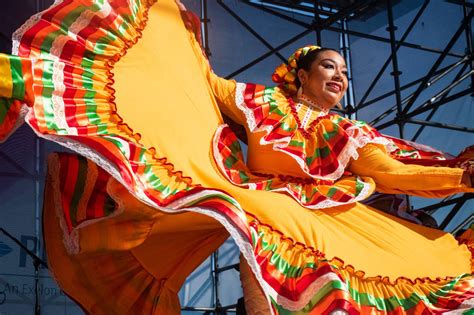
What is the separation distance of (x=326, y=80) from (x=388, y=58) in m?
2.98

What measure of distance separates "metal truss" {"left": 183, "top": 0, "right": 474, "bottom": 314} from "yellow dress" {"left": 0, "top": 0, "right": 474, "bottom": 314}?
206 cm

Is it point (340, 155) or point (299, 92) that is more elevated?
point (299, 92)

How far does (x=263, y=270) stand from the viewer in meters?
2.17

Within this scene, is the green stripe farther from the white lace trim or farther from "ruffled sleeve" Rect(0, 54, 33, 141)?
the white lace trim

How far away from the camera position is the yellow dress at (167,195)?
2.16m

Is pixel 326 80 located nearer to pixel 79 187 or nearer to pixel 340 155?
pixel 340 155

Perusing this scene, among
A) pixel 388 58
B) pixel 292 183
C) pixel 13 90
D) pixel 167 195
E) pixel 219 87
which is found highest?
pixel 13 90

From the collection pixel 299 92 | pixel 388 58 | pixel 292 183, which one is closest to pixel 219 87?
pixel 299 92

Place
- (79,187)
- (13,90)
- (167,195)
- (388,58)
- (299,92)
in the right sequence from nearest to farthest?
(13,90) → (167,195) → (79,187) → (299,92) → (388,58)

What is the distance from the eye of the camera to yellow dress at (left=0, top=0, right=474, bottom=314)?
2.16 meters

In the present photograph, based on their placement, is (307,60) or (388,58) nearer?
(307,60)

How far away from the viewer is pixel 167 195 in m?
2.24

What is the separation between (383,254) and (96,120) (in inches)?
37.7

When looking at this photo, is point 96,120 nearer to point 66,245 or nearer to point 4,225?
point 66,245
